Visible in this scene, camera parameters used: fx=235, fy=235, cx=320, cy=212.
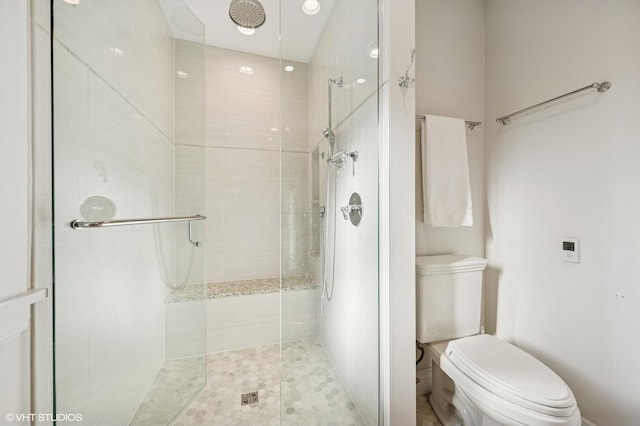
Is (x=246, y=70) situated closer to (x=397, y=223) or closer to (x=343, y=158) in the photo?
(x=343, y=158)

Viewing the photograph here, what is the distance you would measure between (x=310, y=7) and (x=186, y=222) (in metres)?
1.49

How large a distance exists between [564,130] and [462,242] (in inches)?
32.6

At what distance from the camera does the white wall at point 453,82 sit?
1590 mm

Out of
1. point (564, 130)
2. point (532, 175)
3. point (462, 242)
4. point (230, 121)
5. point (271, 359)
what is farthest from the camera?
point (230, 121)

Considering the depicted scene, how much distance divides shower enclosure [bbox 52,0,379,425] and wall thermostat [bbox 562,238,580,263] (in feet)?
3.37

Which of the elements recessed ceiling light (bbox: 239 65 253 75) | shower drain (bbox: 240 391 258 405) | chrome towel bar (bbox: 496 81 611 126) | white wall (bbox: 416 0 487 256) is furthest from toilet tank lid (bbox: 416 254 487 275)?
recessed ceiling light (bbox: 239 65 253 75)

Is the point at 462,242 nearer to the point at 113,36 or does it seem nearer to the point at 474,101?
the point at 474,101

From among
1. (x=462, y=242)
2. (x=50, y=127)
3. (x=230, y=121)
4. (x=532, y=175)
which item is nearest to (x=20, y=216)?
(x=50, y=127)

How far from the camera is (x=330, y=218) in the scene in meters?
1.27

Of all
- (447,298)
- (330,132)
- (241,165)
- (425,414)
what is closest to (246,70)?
(241,165)

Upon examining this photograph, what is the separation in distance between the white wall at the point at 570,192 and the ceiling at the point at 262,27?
4.07 ft

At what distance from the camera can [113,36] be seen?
1066 millimetres

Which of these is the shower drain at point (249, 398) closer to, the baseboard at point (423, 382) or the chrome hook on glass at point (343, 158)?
the baseboard at point (423, 382)

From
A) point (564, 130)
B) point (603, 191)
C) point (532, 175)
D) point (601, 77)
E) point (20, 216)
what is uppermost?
point (601, 77)
